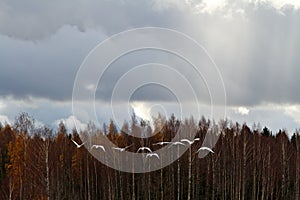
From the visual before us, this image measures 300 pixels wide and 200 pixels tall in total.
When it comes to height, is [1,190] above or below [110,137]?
below

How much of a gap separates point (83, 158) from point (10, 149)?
780cm

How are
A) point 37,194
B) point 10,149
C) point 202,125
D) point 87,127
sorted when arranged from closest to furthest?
point 37,194 < point 10,149 < point 87,127 < point 202,125

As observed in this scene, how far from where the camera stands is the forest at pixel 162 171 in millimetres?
45188

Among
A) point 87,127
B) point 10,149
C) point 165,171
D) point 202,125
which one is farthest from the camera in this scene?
point 202,125

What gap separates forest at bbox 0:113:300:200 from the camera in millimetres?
45188

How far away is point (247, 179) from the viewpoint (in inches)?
1943

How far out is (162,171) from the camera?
157ft

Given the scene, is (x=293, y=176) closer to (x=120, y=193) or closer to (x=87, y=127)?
(x=120, y=193)

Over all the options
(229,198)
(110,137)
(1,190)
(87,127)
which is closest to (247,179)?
(229,198)

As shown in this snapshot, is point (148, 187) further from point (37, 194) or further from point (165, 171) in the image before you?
point (37, 194)

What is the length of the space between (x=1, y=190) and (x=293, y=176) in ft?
98.2

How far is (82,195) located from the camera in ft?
176

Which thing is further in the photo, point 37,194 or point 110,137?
point 110,137

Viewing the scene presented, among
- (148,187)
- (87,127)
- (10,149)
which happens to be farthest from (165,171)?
(10,149)
